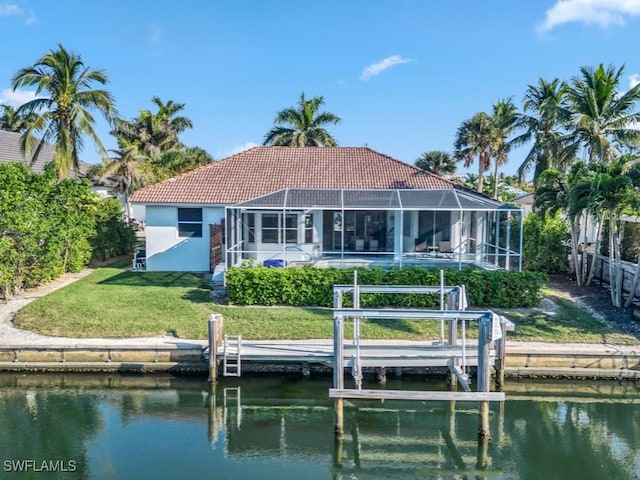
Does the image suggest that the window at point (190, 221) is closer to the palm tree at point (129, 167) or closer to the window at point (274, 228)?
the window at point (274, 228)

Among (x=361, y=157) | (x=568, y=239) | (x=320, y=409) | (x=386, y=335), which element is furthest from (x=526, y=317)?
(x=361, y=157)

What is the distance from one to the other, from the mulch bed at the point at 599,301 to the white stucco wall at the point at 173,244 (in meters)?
13.3

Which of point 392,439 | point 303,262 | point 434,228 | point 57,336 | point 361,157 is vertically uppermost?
point 361,157

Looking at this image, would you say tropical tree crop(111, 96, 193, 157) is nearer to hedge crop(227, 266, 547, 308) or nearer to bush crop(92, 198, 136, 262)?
bush crop(92, 198, 136, 262)

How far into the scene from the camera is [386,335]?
44.5ft

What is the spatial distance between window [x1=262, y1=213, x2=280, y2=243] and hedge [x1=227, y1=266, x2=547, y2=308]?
4.67 meters

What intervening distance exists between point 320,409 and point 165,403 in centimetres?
341

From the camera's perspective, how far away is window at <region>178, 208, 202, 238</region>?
21.1m

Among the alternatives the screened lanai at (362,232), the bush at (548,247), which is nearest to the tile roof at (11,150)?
the screened lanai at (362,232)

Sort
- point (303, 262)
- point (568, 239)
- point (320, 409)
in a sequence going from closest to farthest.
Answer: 1. point (320, 409)
2. point (303, 262)
3. point (568, 239)

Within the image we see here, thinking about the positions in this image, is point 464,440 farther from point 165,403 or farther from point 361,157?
point 361,157

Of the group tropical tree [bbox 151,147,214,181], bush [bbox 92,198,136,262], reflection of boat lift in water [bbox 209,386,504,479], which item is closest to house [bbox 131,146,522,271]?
bush [bbox 92,198,136,262]

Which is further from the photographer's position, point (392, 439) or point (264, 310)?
point (264, 310)

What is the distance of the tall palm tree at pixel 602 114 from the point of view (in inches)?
832
